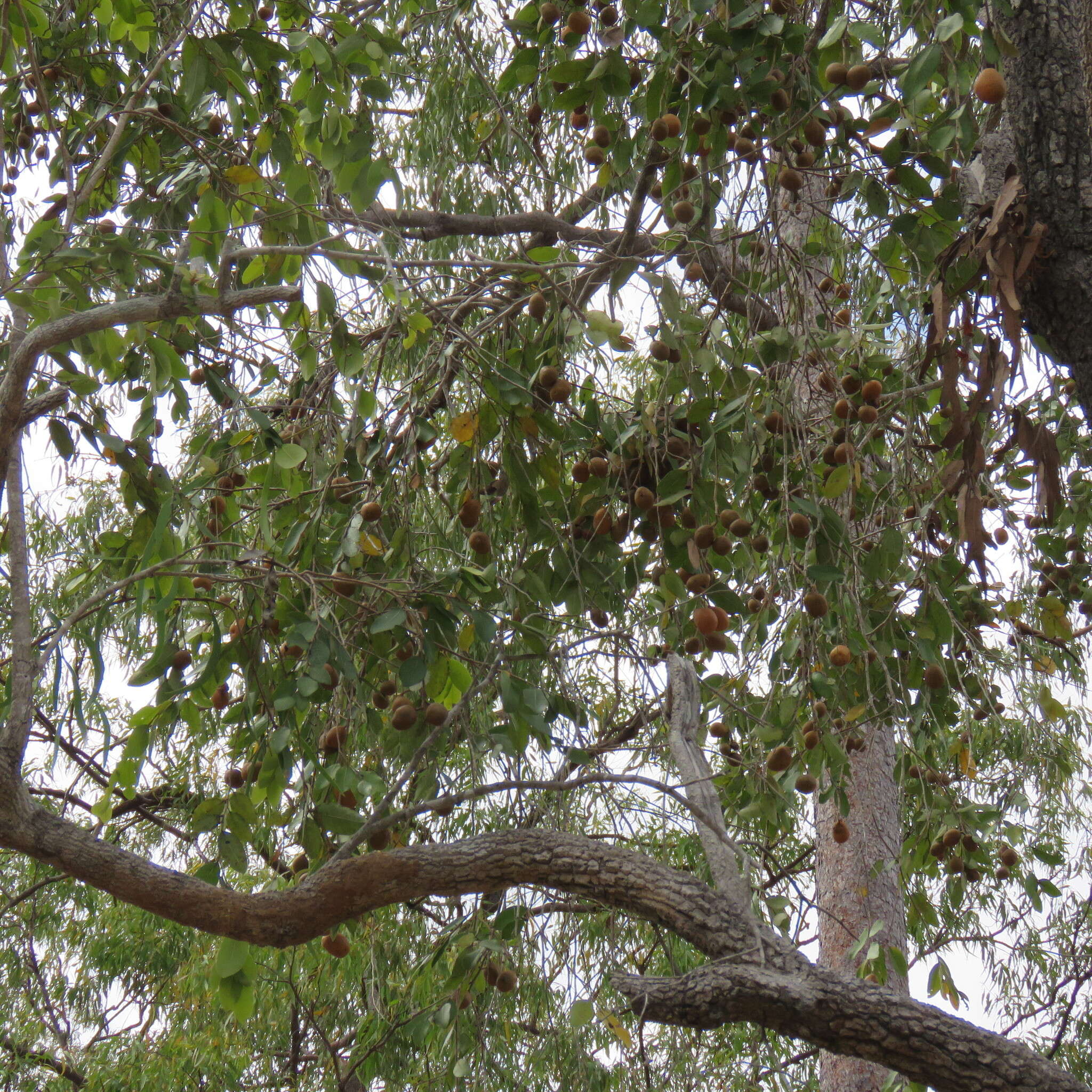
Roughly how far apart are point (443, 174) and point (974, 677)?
6.99ft

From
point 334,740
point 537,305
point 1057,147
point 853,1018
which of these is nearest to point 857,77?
point 1057,147

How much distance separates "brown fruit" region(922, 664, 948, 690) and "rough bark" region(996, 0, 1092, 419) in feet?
2.14

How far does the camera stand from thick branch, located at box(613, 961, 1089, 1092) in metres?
1.77

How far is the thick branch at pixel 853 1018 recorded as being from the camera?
1771 mm

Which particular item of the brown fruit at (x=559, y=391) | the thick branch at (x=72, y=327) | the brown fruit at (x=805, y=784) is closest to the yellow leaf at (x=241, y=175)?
the thick branch at (x=72, y=327)

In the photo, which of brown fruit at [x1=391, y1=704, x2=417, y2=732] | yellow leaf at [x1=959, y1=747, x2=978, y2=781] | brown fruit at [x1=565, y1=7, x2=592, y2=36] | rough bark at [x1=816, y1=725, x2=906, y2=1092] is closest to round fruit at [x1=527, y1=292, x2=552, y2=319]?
brown fruit at [x1=565, y1=7, x2=592, y2=36]

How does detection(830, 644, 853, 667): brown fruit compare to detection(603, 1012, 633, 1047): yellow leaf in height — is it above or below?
above

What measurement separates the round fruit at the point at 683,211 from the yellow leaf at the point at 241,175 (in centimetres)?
78

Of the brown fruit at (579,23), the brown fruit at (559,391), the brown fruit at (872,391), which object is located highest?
the brown fruit at (579,23)

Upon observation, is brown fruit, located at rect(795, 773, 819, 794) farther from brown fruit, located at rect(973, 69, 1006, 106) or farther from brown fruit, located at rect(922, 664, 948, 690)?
brown fruit, located at rect(973, 69, 1006, 106)

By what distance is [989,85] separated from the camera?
165 centimetres

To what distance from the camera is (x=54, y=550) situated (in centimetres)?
491

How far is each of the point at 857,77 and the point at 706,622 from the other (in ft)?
2.89

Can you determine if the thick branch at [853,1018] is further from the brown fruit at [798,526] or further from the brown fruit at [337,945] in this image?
the brown fruit at [798,526]
